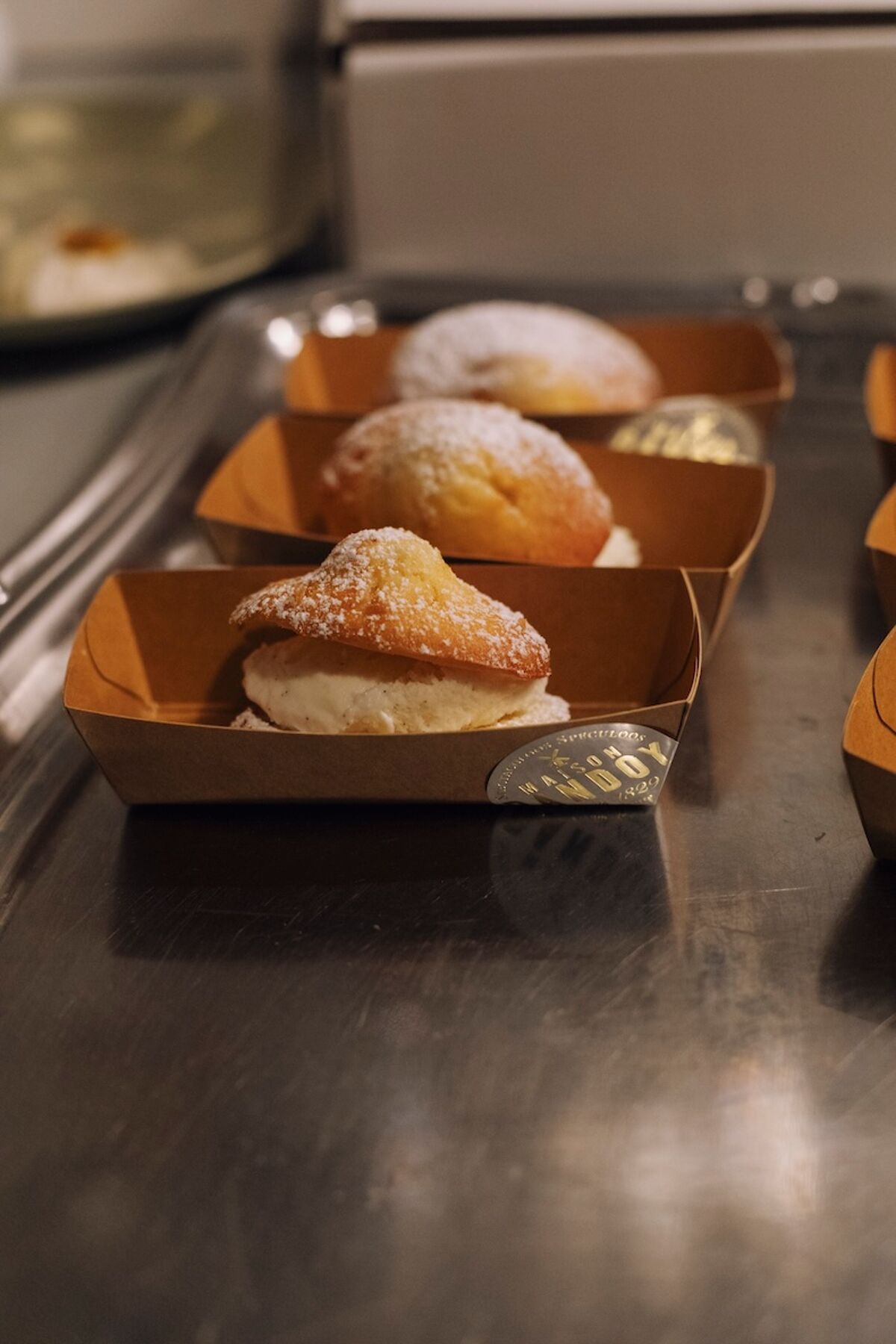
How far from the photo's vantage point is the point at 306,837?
0.80m

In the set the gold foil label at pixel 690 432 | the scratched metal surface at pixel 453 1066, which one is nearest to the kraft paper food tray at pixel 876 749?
the scratched metal surface at pixel 453 1066

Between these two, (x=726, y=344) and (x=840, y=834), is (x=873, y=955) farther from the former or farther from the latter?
(x=726, y=344)

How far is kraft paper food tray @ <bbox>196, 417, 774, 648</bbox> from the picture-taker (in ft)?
3.24

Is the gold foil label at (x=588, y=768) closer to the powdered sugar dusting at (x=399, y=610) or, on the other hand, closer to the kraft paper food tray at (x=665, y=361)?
the powdered sugar dusting at (x=399, y=610)

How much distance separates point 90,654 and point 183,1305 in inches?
17.2

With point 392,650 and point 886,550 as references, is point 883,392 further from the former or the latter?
point 392,650

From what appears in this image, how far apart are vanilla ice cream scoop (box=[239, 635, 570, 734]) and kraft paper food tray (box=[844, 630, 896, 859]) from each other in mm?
195

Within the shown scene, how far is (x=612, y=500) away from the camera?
109cm

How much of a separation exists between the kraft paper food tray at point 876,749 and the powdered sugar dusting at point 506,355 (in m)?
0.49

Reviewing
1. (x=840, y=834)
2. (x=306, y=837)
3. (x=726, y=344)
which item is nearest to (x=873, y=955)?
(x=840, y=834)

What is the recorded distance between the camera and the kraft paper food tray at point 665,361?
1312mm

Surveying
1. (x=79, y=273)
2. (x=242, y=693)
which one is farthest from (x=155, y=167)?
(x=242, y=693)

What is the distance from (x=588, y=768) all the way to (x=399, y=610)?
0.16m

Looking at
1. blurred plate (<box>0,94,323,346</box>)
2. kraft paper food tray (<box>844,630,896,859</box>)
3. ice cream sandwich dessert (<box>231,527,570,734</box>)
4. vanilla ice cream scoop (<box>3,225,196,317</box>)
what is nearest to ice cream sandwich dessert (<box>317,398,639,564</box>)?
ice cream sandwich dessert (<box>231,527,570,734</box>)
